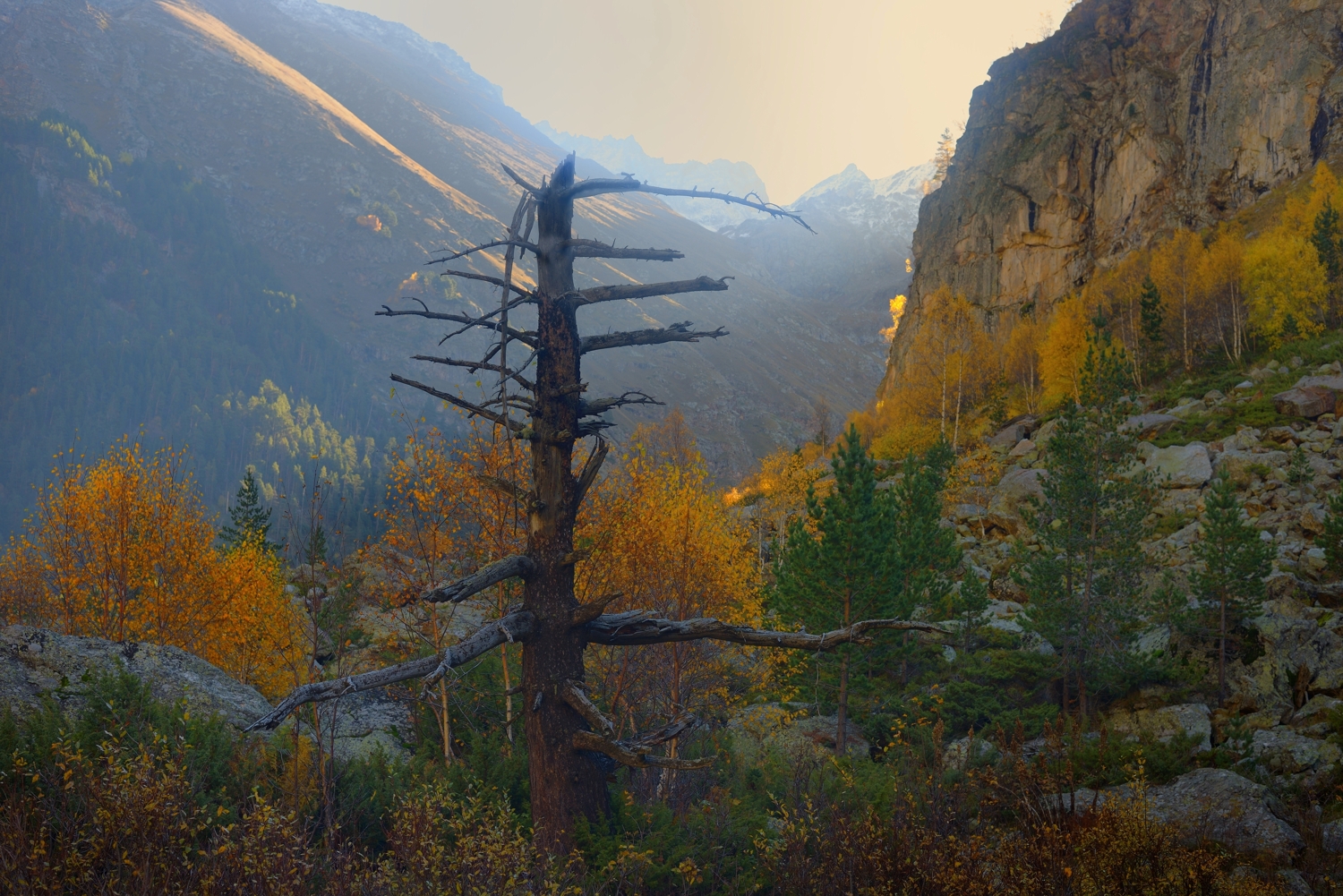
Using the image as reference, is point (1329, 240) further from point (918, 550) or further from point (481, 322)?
point (481, 322)

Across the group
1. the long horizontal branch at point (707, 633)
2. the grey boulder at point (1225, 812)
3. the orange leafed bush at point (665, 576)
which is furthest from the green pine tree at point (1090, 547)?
the long horizontal branch at point (707, 633)

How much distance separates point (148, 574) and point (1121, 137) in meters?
71.8

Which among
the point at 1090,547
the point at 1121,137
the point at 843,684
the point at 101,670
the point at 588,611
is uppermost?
the point at 1121,137

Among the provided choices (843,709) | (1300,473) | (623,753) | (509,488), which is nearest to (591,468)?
(509,488)

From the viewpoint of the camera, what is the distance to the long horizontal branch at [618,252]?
5430 mm

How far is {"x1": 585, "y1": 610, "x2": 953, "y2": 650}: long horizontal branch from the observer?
5.69 m

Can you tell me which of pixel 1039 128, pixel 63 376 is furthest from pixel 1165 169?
pixel 63 376

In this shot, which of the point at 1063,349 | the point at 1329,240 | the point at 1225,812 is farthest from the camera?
the point at 1063,349

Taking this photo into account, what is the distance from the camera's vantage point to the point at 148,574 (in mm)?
26250

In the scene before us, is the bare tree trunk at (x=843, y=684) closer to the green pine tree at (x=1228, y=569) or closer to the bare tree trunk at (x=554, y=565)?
the green pine tree at (x=1228, y=569)

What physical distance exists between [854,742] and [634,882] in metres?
16.5

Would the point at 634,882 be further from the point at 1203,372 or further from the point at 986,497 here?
the point at 1203,372

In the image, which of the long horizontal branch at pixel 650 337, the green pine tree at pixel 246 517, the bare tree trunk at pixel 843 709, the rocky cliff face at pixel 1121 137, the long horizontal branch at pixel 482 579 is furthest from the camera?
the rocky cliff face at pixel 1121 137

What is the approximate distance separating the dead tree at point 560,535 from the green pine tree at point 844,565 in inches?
579
